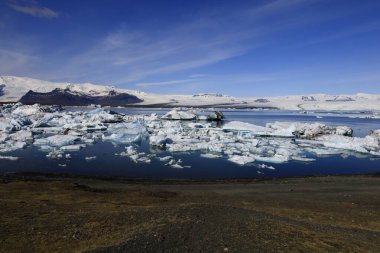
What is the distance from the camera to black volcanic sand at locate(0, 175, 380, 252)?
6.05m

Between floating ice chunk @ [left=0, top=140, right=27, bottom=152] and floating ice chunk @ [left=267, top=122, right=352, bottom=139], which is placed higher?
floating ice chunk @ [left=267, top=122, right=352, bottom=139]

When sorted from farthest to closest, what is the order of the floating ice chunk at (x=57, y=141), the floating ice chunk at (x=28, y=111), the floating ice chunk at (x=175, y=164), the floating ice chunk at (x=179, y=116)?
1. the floating ice chunk at (x=179, y=116)
2. the floating ice chunk at (x=28, y=111)
3. the floating ice chunk at (x=57, y=141)
4. the floating ice chunk at (x=175, y=164)

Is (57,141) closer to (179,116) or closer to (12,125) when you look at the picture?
(12,125)

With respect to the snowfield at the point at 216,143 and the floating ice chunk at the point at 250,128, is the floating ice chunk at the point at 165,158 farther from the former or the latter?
the floating ice chunk at the point at 250,128

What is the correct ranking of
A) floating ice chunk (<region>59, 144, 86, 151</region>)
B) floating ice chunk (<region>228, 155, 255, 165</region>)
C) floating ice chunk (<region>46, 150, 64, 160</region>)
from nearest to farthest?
1. floating ice chunk (<region>228, 155, 255, 165</region>)
2. floating ice chunk (<region>46, 150, 64, 160</region>)
3. floating ice chunk (<region>59, 144, 86, 151</region>)

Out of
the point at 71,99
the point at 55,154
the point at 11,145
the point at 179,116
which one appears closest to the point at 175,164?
the point at 55,154

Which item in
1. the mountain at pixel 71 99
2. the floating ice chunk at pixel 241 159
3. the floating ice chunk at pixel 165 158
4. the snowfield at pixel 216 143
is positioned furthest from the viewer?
the mountain at pixel 71 99

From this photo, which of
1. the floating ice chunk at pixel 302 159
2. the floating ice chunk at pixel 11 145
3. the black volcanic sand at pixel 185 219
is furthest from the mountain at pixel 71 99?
the black volcanic sand at pixel 185 219

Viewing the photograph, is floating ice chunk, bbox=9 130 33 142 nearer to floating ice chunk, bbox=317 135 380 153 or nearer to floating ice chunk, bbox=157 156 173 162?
floating ice chunk, bbox=157 156 173 162

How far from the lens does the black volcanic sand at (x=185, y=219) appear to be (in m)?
6.05

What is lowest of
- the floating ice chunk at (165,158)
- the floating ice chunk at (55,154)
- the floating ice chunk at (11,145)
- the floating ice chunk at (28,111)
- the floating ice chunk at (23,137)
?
the floating ice chunk at (165,158)

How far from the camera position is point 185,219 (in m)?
7.18

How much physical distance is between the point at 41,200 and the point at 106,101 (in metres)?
177

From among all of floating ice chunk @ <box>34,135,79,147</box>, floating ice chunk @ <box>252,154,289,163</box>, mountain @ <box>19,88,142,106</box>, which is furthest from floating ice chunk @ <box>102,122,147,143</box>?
mountain @ <box>19,88,142,106</box>
